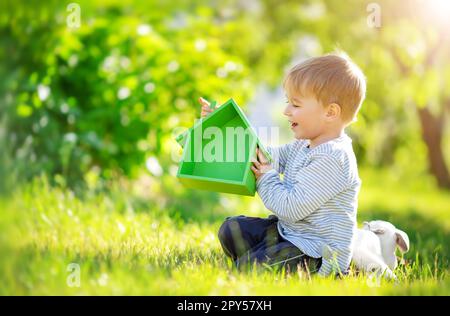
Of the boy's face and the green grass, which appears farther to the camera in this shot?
the boy's face

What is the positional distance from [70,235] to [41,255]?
0.60 m

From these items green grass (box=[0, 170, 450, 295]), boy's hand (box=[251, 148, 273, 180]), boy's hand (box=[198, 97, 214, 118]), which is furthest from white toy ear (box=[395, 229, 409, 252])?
boy's hand (box=[198, 97, 214, 118])

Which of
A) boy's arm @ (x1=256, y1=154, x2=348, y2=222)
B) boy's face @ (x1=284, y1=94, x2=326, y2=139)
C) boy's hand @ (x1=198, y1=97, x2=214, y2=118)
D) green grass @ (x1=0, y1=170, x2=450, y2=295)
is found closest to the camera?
green grass @ (x1=0, y1=170, x2=450, y2=295)

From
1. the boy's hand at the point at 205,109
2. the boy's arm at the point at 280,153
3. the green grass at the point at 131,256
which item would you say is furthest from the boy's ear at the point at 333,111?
the green grass at the point at 131,256

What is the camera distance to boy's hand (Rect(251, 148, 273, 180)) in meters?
2.84

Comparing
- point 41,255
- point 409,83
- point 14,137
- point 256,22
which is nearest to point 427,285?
point 41,255

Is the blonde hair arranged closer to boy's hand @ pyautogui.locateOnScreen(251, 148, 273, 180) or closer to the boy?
the boy

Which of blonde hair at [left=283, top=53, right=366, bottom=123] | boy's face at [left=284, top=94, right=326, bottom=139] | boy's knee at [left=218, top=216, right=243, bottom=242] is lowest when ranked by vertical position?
boy's knee at [left=218, top=216, right=243, bottom=242]

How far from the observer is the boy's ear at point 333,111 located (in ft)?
9.46

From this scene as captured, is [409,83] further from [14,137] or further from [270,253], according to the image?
[270,253]

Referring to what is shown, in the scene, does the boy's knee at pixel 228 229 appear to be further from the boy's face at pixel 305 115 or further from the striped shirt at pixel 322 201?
the boy's face at pixel 305 115

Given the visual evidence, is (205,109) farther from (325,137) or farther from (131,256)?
(131,256)

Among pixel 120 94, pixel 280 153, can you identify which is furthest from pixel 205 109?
pixel 120 94
